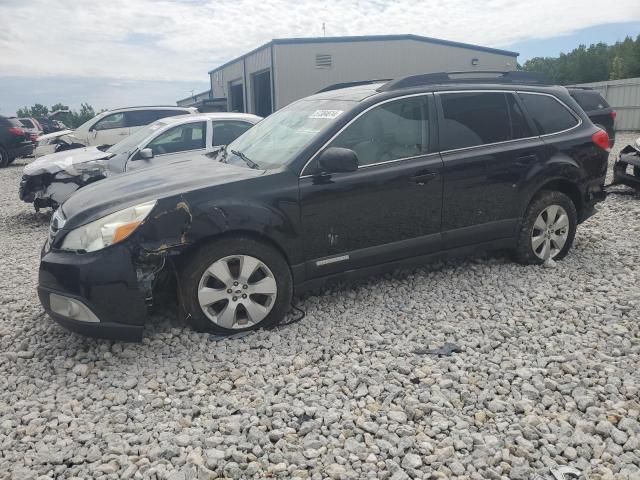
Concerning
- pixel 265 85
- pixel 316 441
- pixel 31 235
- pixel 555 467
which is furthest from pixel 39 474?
pixel 265 85

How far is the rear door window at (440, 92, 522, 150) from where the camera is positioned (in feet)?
15.6

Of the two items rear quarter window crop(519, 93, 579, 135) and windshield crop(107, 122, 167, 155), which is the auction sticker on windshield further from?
windshield crop(107, 122, 167, 155)

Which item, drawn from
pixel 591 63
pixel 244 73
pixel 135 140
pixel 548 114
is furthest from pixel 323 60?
pixel 591 63

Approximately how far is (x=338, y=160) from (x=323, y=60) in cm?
2116

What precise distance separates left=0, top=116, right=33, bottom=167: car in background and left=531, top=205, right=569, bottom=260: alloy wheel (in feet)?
56.8

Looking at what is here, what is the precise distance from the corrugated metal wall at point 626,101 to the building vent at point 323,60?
11092mm

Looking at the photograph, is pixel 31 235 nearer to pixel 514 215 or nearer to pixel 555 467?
pixel 514 215

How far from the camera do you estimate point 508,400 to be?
10.3 ft

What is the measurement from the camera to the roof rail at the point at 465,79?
15.5 feet

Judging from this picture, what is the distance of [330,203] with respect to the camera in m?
4.20

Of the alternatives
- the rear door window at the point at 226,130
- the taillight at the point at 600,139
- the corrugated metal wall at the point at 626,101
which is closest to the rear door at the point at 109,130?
the rear door window at the point at 226,130

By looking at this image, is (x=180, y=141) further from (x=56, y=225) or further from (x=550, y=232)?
(x=550, y=232)

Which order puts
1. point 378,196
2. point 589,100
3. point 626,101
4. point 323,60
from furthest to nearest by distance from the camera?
1. point 323,60
2. point 626,101
3. point 589,100
4. point 378,196

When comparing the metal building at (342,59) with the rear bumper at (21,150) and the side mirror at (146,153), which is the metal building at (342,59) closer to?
the rear bumper at (21,150)
